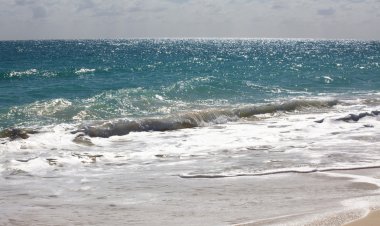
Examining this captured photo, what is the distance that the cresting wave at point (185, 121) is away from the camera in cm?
1488

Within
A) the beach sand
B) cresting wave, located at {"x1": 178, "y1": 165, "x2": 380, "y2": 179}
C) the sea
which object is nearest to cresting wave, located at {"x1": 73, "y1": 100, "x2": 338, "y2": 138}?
the sea

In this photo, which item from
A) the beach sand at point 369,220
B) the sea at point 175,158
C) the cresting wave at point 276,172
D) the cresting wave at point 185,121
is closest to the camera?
the beach sand at point 369,220

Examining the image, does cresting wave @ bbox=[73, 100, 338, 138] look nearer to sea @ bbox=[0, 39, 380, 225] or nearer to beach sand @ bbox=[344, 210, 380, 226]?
sea @ bbox=[0, 39, 380, 225]

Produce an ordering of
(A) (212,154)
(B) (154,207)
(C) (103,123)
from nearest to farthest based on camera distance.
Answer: (B) (154,207) → (A) (212,154) → (C) (103,123)

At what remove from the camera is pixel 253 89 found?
28.1 metres

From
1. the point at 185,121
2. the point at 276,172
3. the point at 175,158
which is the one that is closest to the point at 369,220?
the point at 276,172

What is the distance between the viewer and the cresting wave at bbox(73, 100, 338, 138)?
14883 mm

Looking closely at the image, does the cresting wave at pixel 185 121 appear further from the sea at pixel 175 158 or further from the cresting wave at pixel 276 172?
the cresting wave at pixel 276 172

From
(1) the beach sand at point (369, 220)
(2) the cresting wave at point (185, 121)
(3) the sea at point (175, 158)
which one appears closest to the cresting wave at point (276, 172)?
(3) the sea at point (175, 158)

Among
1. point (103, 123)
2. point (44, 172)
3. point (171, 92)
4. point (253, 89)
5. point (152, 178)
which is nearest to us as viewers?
point (152, 178)

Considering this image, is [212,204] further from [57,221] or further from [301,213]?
[57,221]

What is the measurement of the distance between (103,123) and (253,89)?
14.1 metres

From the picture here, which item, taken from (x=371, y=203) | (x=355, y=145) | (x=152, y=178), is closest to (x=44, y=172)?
(x=152, y=178)

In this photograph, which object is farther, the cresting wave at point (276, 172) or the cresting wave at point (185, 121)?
the cresting wave at point (185, 121)
